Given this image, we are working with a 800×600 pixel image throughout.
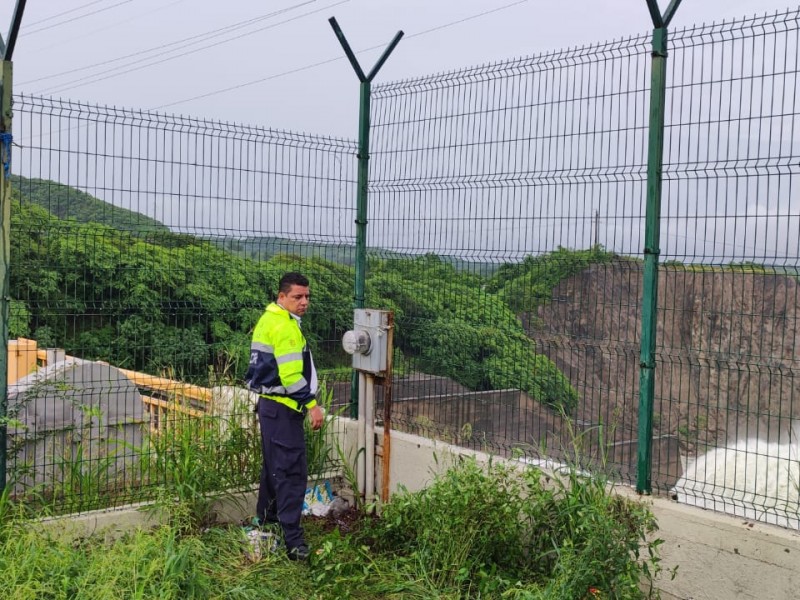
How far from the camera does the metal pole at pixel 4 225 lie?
5.58 meters

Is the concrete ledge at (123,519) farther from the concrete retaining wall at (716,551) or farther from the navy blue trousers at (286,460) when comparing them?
the navy blue trousers at (286,460)

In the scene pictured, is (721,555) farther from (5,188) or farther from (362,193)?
(5,188)

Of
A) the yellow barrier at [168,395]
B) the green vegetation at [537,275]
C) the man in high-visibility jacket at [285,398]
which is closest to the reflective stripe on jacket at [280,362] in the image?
the man in high-visibility jacket at [285,398]

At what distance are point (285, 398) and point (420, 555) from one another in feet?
4.56

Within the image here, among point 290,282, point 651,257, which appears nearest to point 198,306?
point 290,282

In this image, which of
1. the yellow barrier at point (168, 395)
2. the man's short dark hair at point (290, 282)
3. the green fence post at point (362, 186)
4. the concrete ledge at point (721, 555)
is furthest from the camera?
the green fence post at point (362, 186)

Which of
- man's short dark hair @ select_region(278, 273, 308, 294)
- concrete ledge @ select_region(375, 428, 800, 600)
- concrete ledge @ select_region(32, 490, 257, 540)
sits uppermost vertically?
man's short dark hair @ select_region(278, 273, 308, 294)

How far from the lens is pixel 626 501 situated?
17.3 feet

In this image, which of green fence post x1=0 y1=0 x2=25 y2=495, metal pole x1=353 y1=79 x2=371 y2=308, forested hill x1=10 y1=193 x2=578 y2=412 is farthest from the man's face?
green fence post x1=0 y1=0 x2=25 y2=495

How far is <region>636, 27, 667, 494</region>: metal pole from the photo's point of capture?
5316 millimetres

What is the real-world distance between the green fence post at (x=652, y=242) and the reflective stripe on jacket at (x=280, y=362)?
2228 mm

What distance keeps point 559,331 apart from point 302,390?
5.98ft

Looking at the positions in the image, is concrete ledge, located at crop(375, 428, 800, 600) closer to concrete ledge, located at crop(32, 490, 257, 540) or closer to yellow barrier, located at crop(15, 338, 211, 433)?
concrete ledge, located at crop(32, 490, 257, 540)

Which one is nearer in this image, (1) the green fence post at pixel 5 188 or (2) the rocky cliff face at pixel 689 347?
(2) the rocky cliff face at pixel 689 347
